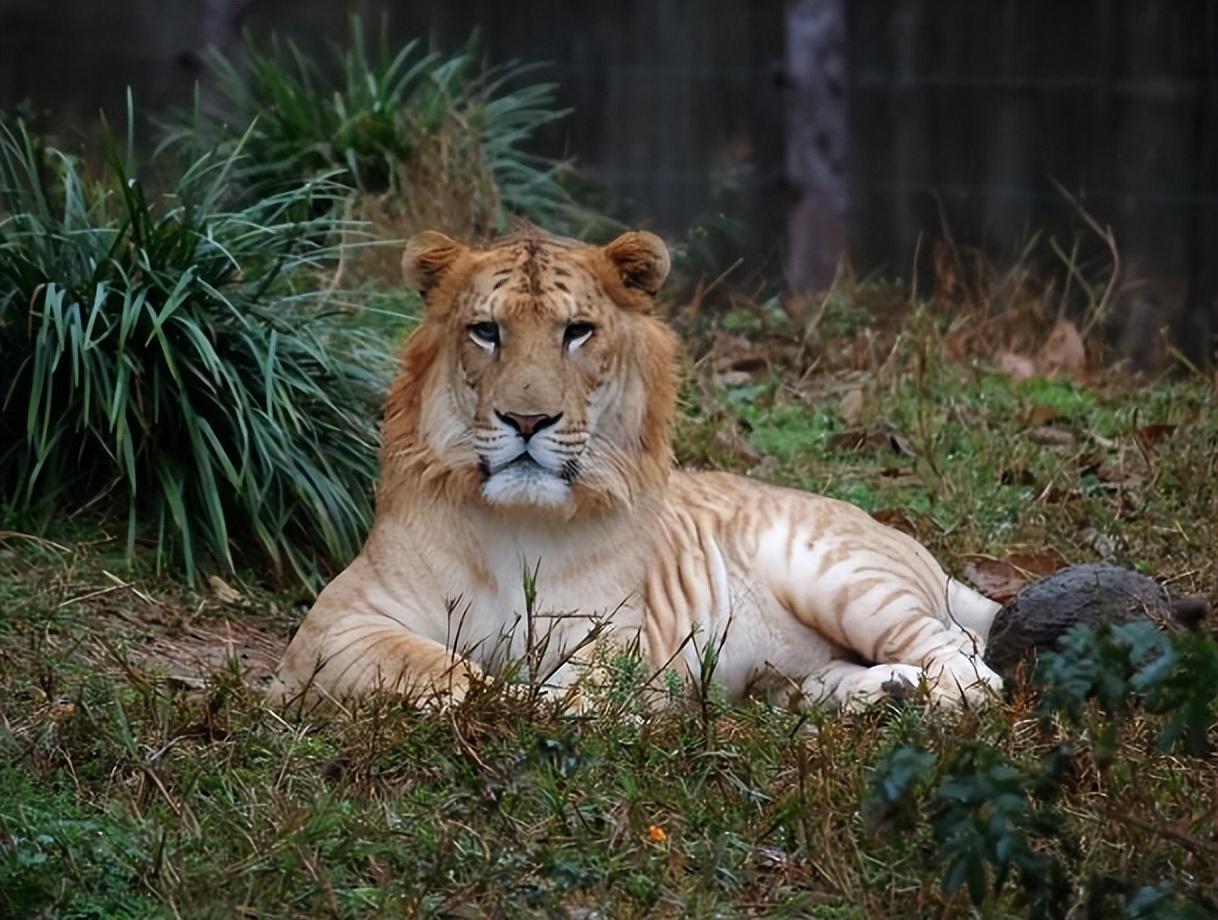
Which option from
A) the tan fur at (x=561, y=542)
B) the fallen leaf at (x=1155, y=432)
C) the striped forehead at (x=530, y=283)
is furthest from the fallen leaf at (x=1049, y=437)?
the striped forehead at (x=530, y=283)

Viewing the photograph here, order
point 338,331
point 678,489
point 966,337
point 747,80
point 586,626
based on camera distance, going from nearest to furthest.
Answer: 1. point 586,626
2. point 678,489
3. point 338,331
4. point 966,337
5. point 747,80

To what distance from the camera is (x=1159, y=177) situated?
13.5 meters

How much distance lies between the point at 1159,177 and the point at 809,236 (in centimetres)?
249

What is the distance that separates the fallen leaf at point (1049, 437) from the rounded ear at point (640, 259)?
3.01 metres

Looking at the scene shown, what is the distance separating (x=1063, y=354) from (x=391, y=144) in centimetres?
318

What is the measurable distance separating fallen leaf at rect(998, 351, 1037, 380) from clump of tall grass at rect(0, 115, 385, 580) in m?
3.45

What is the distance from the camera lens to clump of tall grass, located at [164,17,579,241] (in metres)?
9.34

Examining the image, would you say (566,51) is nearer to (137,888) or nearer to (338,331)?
(338,331)

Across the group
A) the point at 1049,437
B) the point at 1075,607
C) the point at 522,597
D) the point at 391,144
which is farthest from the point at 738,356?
the point at 1075,607

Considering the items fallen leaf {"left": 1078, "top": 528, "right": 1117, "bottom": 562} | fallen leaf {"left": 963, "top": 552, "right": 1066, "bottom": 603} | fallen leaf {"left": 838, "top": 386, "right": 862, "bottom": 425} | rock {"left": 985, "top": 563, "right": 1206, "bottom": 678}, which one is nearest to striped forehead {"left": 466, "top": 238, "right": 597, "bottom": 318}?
rock {"left": 985, "top": 563, "right": 1206, "bottom": 678}

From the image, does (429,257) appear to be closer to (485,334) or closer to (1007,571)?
(485,334)

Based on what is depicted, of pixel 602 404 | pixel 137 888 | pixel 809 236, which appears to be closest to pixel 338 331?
pixel 602 404

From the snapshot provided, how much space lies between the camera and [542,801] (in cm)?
418

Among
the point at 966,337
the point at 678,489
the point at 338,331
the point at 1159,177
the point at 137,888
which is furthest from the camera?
the point at 1159,177
